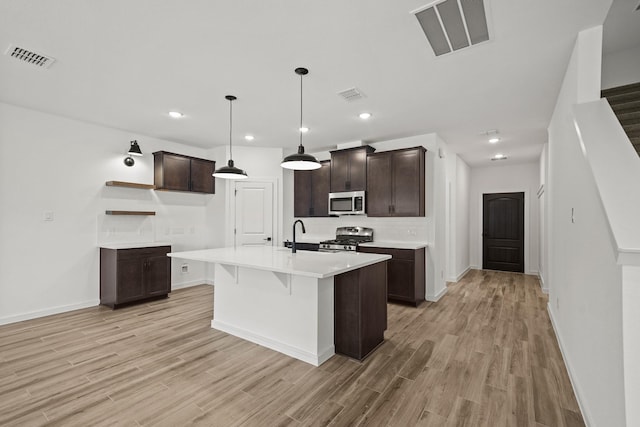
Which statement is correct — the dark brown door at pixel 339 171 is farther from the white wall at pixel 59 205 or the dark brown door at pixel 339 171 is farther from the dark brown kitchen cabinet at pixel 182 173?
the white wall at pixel 59 205

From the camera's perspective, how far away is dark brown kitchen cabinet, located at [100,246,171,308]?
4359 millimetres

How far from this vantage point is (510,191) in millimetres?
7652

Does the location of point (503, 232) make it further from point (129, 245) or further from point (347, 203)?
point (129, 245)

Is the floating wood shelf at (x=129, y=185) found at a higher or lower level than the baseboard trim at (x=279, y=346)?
higher

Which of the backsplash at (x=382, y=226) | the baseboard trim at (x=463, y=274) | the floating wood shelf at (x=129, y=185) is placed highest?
the floating wood shelf at (x=129, y=185)

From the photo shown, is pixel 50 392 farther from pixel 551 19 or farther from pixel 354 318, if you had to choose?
pixel 551 19

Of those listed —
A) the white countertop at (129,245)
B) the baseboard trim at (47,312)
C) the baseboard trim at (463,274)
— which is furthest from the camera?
the baseboard trim at (463,274)

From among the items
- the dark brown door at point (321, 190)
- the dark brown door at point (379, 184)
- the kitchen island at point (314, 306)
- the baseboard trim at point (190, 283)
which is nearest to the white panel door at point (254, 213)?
the dark brown door at point (321, 190)

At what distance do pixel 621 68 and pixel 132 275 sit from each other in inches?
254

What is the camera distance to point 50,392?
7.64 ft

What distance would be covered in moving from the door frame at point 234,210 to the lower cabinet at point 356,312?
3309 mm

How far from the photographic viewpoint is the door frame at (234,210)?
5793 mm

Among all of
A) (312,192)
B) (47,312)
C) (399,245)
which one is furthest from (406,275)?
(47,312)

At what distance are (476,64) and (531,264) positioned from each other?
6440 millimetres
